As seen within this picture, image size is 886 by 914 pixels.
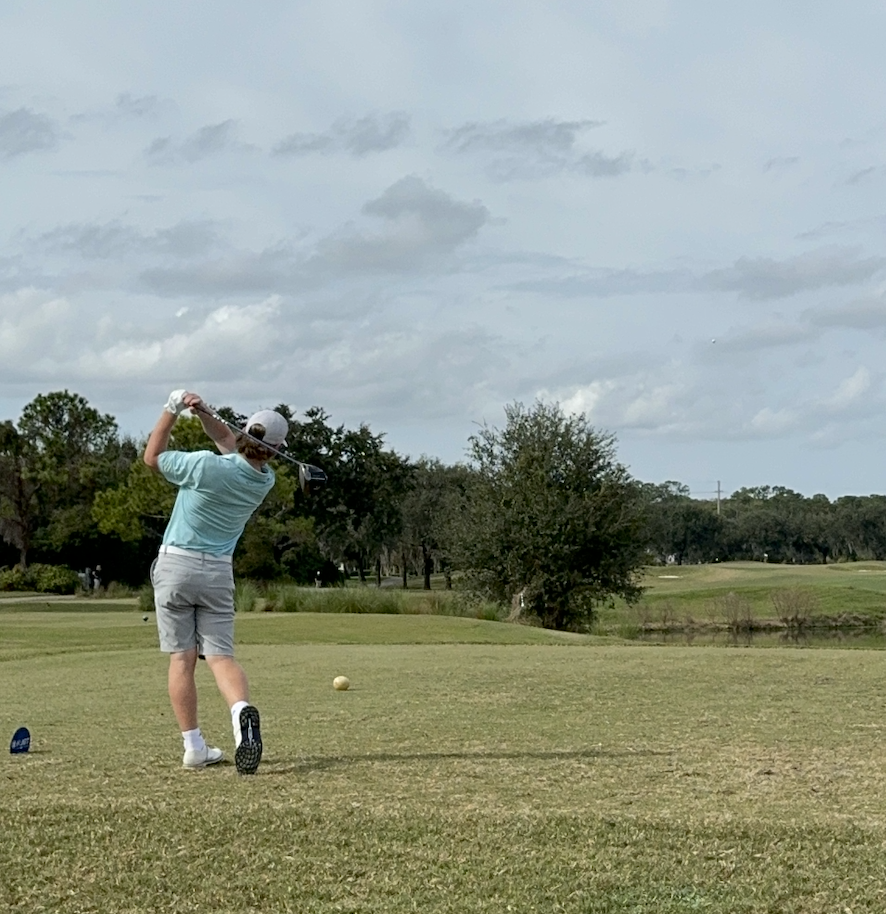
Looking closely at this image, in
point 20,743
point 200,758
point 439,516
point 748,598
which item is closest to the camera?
point 200,758

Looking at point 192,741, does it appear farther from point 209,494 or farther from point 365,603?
point 365,603

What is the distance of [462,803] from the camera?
5828mm

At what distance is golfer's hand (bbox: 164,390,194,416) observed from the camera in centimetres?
710

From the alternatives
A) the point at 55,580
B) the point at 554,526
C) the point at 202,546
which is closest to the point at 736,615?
the point at 554,526

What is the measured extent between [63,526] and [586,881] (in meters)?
67.1

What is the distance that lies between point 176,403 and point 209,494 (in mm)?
517

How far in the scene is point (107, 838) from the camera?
17.2 feet

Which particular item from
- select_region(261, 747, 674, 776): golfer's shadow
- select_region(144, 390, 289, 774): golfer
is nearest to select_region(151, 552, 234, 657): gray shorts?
select_region(144, 390, 289, 774): golfer

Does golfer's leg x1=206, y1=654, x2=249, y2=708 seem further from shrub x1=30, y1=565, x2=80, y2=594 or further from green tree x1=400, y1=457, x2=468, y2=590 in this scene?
green tree x1=400, y1=457, x2=468, y2=590

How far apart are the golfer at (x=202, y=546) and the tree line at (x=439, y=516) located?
3383cm

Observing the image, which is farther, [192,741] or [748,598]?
[748,598]

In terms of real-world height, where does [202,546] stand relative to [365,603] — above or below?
above

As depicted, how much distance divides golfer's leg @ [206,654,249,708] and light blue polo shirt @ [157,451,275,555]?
22.9 inches

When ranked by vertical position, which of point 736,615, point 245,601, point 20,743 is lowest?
point 736,615
